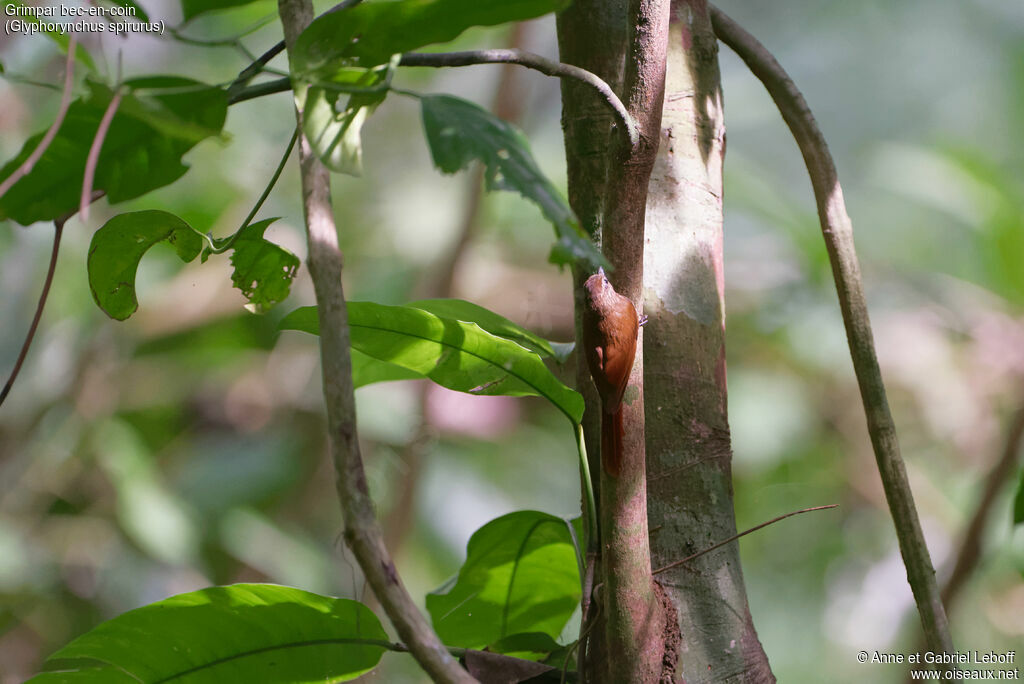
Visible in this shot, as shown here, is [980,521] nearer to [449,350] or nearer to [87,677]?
[449,350]

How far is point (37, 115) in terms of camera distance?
2.87m

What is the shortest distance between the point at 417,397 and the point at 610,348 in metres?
2.41

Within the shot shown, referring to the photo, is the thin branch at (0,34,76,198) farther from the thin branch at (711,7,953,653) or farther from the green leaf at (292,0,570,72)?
the thin branch at (711,7,953,653)

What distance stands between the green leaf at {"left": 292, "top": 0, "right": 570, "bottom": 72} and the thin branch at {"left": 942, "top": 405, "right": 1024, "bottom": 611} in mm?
1119

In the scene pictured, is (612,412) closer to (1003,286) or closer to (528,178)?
(528,178)

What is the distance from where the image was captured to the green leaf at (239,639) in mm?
607

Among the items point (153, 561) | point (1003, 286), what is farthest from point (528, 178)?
point (153, 561)

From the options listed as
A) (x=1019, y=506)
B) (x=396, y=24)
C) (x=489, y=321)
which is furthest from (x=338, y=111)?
(x=1019, y=506)

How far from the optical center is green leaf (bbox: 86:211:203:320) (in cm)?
58

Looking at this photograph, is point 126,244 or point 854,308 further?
point 854,308

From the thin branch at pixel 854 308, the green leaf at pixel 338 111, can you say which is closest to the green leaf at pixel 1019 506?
the thin branch at pixel 854 308

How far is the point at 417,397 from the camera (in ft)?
9.44

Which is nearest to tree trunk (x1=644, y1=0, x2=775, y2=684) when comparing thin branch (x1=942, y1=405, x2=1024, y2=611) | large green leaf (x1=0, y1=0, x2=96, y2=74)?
large green leaf (x1=0, y1=0, x2=96, y2=74)

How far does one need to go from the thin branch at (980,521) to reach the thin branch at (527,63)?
1.04 metres
